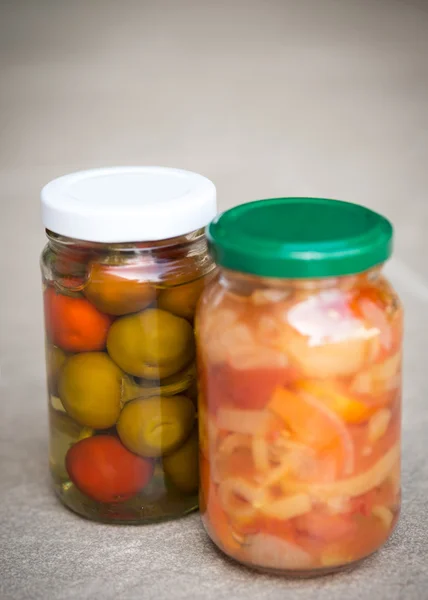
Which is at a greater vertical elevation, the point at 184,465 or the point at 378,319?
the point at 378,319

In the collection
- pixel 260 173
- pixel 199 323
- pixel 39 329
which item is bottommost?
pixel 39 329

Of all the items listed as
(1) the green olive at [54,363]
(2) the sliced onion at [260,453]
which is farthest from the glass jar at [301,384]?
(1) the green olive at [54,363]

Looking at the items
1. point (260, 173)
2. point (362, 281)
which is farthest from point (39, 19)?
point (362, 281)

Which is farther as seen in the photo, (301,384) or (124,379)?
(124,379)

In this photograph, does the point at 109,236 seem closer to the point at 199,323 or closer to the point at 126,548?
the point at 199,323

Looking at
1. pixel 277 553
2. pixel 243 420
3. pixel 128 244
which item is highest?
pixel 128 244

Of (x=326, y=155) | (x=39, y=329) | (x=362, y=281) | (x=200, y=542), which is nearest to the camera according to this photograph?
(x=362, y=281)

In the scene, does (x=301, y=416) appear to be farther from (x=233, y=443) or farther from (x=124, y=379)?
(x=124, y=379)

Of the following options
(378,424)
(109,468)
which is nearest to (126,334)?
(109,468)
